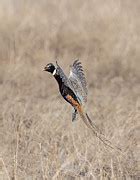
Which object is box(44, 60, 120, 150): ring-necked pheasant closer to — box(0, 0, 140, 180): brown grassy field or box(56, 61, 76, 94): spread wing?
box(56, 61, 76, 94): spread wing

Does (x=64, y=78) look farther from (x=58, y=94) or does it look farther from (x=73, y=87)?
(x=58, y=94)

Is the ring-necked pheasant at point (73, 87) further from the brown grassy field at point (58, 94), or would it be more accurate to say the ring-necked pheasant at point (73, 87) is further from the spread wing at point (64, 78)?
the brown grassy field at point (58, 94)

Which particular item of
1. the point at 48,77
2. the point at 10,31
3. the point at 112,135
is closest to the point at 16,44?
the point at 10,31

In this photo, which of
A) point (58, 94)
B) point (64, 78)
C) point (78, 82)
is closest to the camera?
point (64, 78)

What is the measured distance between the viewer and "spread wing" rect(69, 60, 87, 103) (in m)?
3.10

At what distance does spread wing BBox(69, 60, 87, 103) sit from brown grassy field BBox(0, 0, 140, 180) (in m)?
0.41

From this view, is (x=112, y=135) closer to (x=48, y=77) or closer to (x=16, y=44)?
(x=48, y=77)

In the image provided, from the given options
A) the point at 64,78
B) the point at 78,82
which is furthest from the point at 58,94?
the point at 64,78

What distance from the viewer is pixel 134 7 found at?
28.9 ft

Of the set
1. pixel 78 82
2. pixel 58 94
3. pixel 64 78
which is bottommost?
pixel 64 78

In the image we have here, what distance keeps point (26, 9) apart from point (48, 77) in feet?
5.71

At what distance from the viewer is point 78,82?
321cm

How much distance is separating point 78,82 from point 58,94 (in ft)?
8.65

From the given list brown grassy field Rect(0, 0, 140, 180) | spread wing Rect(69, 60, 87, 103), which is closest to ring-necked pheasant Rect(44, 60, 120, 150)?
spread wing Rect(69, 60, 87, 103)
